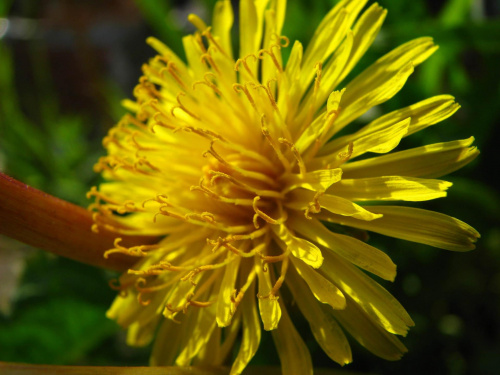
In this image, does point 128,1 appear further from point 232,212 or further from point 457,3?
point 232,212

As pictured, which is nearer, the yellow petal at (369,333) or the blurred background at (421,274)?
the yellow petal at (369,333)

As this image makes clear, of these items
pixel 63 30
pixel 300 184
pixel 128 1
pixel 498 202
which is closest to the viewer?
pixel 300 184

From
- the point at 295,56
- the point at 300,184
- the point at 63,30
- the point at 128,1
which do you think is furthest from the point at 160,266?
the point at 128,1

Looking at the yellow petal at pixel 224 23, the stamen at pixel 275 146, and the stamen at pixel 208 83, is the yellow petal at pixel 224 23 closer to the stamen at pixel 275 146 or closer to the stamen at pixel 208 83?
the stamen at pixel 208 83

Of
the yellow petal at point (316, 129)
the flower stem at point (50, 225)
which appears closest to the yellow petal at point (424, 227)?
the yellow petal at point (316, 129)

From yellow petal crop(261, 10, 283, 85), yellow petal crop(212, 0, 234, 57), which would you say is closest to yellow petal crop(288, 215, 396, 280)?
yellow petal crop(261, 10, 283, 85)

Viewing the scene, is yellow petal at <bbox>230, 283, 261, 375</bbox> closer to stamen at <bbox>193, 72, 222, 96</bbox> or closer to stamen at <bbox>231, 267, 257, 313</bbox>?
stamen at <bbox>231, 267, 257, 313</bbox>
